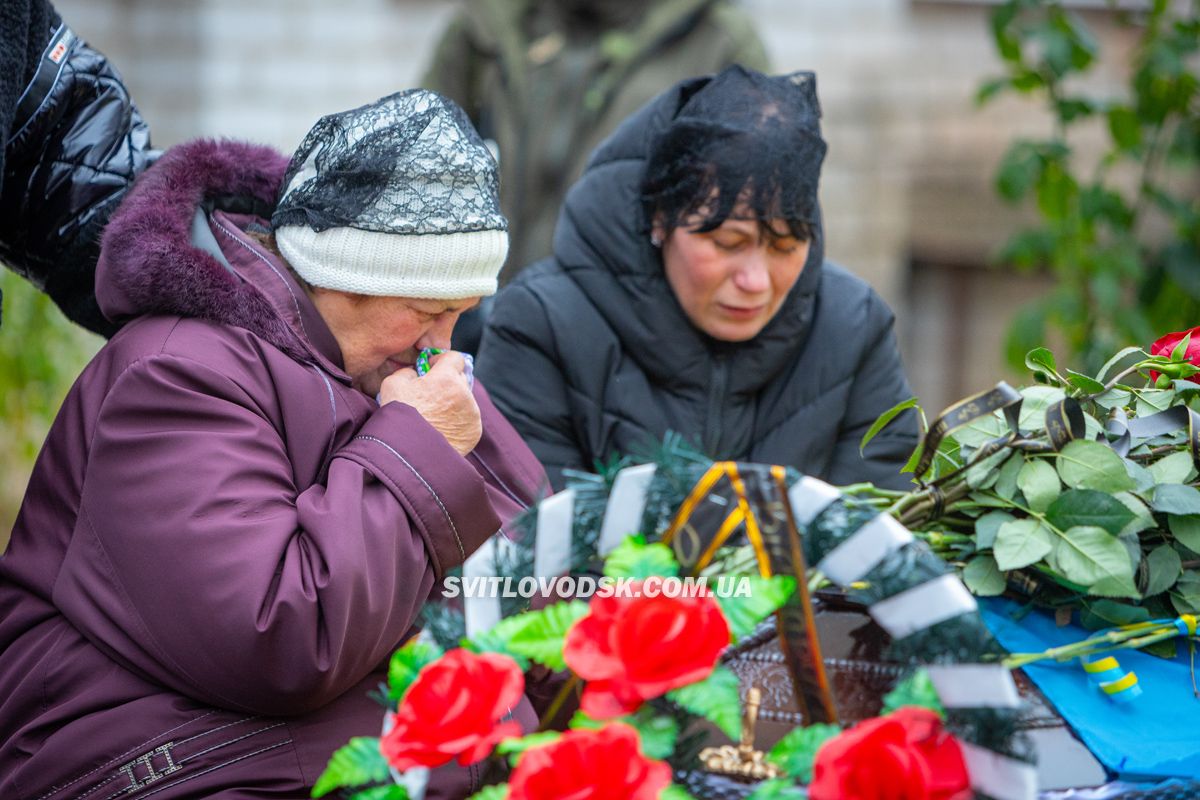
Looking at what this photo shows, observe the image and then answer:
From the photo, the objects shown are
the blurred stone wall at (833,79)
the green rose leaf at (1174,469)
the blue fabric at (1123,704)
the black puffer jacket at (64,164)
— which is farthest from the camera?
the blurred stone wall at (833,79)

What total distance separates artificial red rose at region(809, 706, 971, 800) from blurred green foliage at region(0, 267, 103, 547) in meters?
3.65

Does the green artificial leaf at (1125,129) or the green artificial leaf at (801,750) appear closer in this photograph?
the green artificial leaf at (801,750)

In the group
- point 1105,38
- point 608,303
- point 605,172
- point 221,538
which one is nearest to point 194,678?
point 221,538

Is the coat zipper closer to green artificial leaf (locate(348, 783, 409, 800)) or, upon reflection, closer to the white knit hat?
the white knit hat

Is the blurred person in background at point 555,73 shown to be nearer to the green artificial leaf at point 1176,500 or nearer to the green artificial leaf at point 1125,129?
the green artificial leaf at point 1125,129

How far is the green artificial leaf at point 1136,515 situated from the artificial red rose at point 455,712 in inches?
31.2

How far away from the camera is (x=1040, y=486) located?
167 centimetres

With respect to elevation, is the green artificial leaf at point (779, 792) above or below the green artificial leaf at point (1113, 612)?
above

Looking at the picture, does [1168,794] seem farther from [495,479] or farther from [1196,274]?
[1196,274]

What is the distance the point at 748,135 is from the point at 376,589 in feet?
3.85

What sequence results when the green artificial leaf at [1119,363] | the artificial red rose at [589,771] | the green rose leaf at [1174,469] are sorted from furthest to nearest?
1. the green artificial leaf at [1119,363]
2. the green rose leaf at [1174,469]
3. the artificial red rose at [589,771]

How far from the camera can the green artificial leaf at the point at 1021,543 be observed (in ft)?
5.38

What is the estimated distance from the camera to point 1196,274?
14.2ft

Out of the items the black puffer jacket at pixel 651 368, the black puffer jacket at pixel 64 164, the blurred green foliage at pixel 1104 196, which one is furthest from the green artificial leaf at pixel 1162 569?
the blurred green foliage at pixel 1104 196
